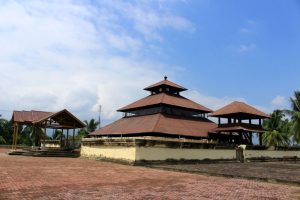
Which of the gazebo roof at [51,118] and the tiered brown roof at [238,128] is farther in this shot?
the gazebo roof at [51,118]

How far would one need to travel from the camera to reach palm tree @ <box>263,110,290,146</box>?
4288 centimetres

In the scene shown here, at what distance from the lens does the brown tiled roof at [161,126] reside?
23422 millimetres

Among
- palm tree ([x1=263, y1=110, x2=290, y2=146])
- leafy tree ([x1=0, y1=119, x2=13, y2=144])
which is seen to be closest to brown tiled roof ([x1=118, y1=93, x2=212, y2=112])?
palm tree ([x1=263, y1=110, x2=290, y2=146])

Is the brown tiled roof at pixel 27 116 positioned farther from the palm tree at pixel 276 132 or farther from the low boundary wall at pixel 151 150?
the palm tree at pixel 276 132

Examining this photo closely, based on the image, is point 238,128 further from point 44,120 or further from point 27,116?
point 27,116

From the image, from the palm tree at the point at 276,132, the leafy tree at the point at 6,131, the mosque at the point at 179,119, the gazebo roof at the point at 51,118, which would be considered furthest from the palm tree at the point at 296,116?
the leafy tree at the point at 6,131

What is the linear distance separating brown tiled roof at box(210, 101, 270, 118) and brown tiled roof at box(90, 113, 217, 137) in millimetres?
1532

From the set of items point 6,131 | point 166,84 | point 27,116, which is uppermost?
point 166,84

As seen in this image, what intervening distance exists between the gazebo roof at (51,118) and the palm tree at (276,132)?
26.1 m

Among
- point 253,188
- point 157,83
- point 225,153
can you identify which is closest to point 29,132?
point 157,83

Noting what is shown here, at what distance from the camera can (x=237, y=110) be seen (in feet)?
86.4

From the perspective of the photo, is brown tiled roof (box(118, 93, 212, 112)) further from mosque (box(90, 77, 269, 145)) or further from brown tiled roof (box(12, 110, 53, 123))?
brown tiled roof (box(12, 110, 53, 123))

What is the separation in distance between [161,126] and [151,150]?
15.6 ft

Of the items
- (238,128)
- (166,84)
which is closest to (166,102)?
(166,84)
